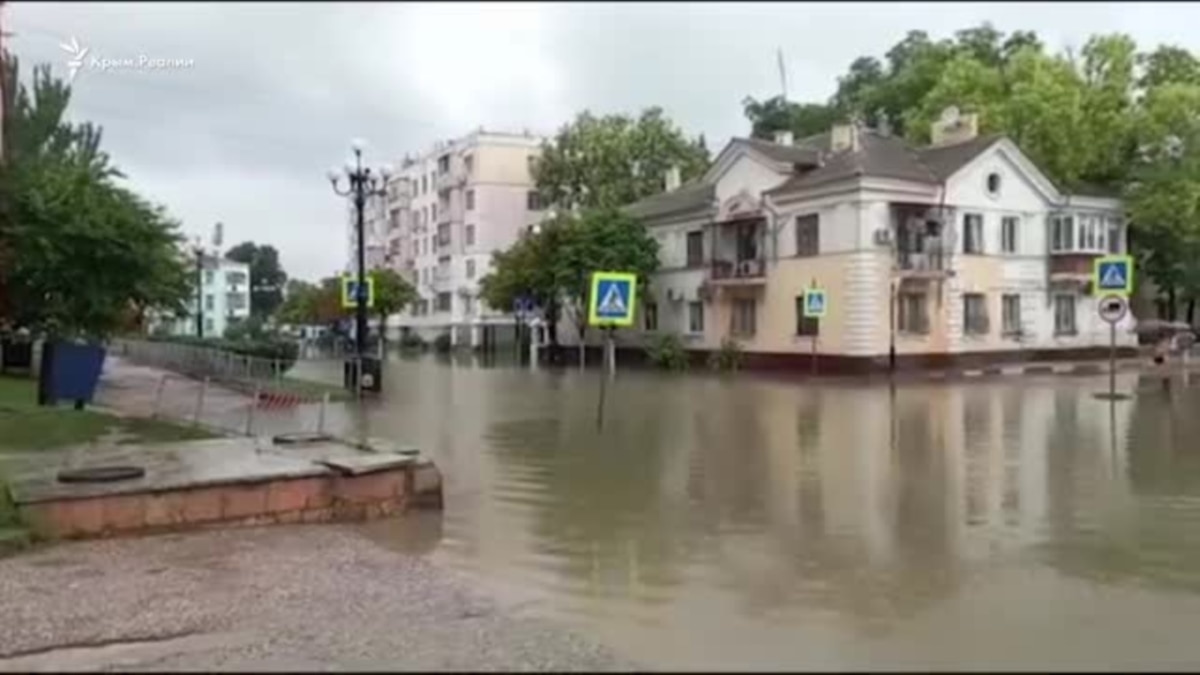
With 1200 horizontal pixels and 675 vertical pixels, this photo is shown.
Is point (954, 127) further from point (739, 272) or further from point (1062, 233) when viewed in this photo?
point (739, 272)

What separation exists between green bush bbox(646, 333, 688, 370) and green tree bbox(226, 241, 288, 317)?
101638 mm

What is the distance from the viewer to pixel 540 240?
54.9 m

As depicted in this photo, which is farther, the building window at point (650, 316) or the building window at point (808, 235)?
the building window at point (650, 316)

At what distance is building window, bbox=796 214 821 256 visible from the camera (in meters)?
43.9

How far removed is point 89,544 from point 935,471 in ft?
29.9

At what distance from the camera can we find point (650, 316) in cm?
5438

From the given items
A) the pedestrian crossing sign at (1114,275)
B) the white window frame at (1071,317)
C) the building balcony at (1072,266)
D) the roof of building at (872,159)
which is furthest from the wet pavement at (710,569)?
the white window frame at (1071,317)

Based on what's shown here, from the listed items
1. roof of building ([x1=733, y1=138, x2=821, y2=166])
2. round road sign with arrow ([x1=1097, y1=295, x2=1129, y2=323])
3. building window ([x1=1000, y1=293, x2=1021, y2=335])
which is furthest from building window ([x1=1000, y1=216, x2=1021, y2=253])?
round road sign with arrow ([x1=1097, y1=295, x2=1129, y2=323])

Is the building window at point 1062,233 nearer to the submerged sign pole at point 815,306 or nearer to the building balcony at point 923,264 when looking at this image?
the building balcony at point 923,264

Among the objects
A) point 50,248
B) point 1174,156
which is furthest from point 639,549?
point 1174,156

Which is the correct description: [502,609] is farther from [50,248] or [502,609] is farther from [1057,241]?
[1057,241]

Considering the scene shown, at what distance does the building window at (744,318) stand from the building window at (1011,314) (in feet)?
29.9

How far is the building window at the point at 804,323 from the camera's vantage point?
43.4 meters

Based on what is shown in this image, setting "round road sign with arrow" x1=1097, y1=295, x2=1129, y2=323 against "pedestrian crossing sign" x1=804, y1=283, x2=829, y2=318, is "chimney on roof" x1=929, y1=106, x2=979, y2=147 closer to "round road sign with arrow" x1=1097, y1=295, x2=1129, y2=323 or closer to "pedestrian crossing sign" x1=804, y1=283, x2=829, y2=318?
"pedestrian crossing sign" x1=804, y1=283, x2=829, y2=318
